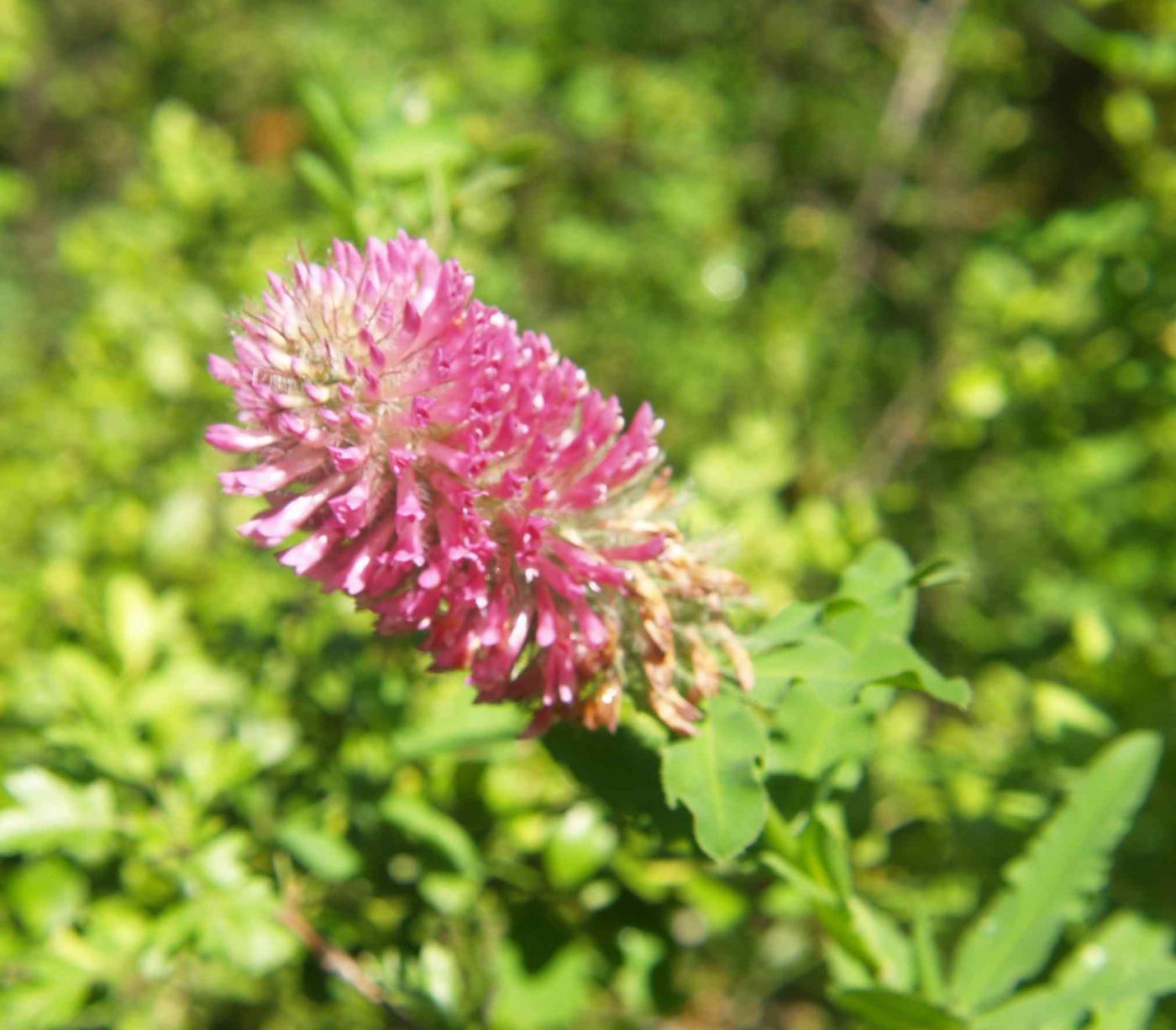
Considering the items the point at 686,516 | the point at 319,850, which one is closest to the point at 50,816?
the point at 319,850

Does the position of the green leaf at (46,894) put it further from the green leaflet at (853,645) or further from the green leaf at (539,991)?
the green leaflet at (853,645)

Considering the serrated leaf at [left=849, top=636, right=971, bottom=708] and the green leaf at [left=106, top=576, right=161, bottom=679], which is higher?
the green leaf at [left=106, top=576, right=161, bottom=679]

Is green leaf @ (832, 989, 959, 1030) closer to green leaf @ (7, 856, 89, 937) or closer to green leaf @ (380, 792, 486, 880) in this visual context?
green leaf @ (380, 792, 486, 880)

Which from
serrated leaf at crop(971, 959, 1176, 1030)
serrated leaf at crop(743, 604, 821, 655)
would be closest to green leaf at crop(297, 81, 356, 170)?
serrated leaf at crop(743, 604, 821, 655)

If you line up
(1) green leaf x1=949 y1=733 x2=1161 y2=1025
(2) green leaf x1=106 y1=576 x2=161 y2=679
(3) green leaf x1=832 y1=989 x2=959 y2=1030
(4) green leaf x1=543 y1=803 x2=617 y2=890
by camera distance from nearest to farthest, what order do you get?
(3) green leaf x1=832 y1=989 x2=959 y2=1030
(1) green leaf x1=949 y1=733 x2=1161 y2=1025
(4) green leaf x1=543 y1=803 x2=617 y2=890
(2) green leaf x1=106 y1=576 x2=161 y2=679

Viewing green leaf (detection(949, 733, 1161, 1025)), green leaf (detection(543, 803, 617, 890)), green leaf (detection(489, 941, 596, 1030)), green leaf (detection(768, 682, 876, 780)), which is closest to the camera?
green leaf (detection(768, 682, 876, 780))

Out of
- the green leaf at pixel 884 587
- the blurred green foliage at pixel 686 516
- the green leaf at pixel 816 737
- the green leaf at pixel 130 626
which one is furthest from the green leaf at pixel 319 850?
the green leaf at pixel 884 587

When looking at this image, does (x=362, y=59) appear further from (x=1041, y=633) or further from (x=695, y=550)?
(x=695, y=550)

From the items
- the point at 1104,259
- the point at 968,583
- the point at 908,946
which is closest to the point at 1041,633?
the point at 968,583
